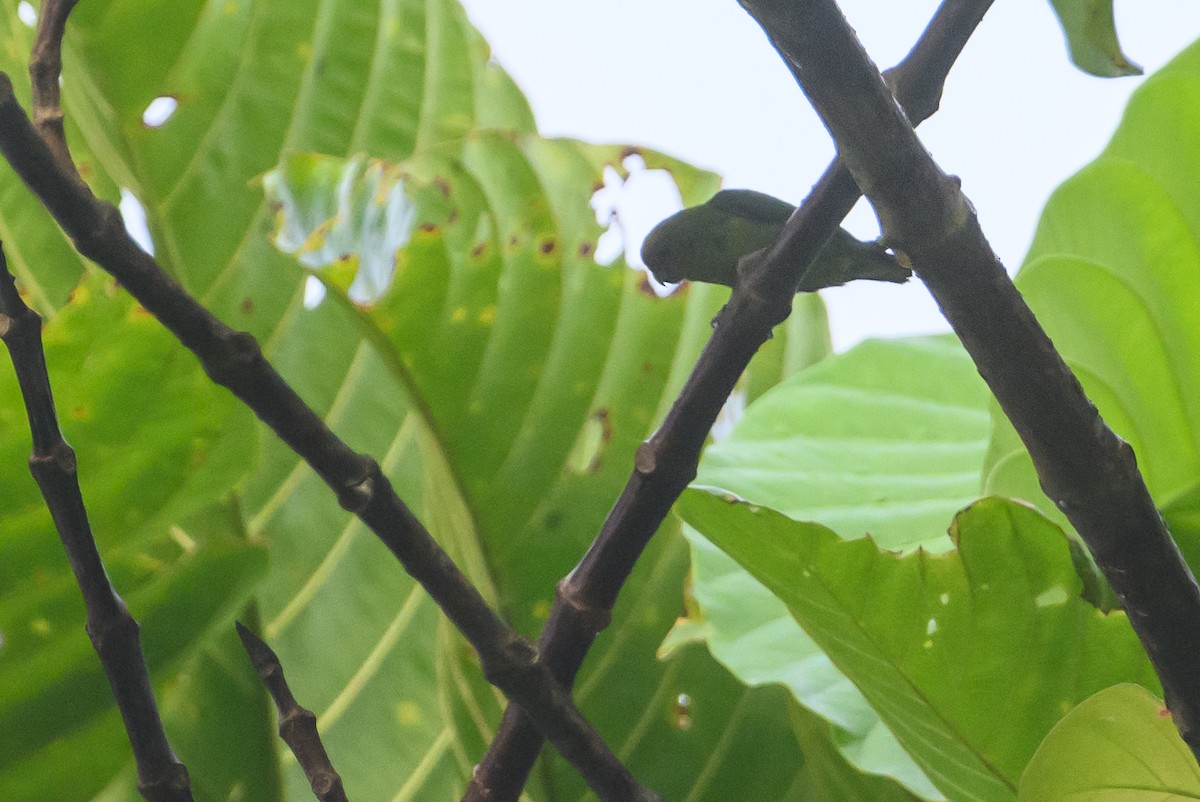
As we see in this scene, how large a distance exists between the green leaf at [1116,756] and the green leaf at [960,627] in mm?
56

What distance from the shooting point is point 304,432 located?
20 centimetres

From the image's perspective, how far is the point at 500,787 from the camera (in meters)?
0.26

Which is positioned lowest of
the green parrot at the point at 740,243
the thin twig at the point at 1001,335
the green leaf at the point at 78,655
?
the green leaf at the point at 78,655

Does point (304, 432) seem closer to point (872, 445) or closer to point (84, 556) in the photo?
point (84, 556)

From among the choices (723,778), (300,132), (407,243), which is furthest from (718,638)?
(300,132)

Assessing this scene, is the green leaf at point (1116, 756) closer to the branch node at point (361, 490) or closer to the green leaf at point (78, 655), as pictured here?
the branch node at point (361, 490)

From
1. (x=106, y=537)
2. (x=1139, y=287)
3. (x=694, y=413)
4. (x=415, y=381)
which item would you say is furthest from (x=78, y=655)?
(x=1139, y=287)

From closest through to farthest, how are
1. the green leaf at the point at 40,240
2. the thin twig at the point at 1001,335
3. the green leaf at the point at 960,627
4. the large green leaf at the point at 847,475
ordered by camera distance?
the thin twig at the point at 1001,335 → the green leaf at the point at 960,627 → the large green leaf at the point at 847,475 → the green leaf at the point at 40,240

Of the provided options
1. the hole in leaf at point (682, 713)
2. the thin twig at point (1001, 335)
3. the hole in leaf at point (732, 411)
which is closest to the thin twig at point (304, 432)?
the thin twig at point (1001, 335)

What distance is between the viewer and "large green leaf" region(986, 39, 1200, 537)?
1.11ft

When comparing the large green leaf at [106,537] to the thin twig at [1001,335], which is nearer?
the thin twig at [1001,335]

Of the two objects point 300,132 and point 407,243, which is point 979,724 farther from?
point 300,132

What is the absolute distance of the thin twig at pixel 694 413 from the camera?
193 mm

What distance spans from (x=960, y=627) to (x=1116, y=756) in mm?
66
